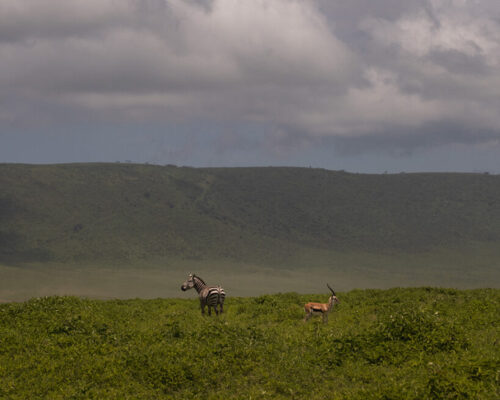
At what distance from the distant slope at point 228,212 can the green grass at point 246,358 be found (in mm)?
103239

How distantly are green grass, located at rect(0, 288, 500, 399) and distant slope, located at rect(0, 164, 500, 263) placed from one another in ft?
339

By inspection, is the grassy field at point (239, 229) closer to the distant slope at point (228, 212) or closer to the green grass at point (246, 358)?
the distant slope at point (228, 212)

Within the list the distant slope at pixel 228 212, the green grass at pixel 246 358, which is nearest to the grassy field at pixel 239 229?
the distant slope at pixel 228 212

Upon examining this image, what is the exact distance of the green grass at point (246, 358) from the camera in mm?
17312

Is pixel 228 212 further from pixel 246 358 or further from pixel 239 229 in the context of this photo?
pixel 246 358

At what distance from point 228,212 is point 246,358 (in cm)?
14131

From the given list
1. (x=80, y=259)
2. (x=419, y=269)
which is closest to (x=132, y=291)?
(x=80, y=259)

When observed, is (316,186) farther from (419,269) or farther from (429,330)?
(429,330)

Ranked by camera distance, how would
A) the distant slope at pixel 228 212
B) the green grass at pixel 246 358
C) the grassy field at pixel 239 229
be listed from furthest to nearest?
the distant slope at pixel 228 212 < the grassy field at pixel 239 229 < the green grass at pixel 246 358

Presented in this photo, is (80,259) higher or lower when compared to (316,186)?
lower

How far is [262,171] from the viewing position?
7564 inches

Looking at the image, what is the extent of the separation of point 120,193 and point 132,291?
6787 centimetres

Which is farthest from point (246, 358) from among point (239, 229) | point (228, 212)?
point (228, 212)

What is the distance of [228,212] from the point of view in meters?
161
